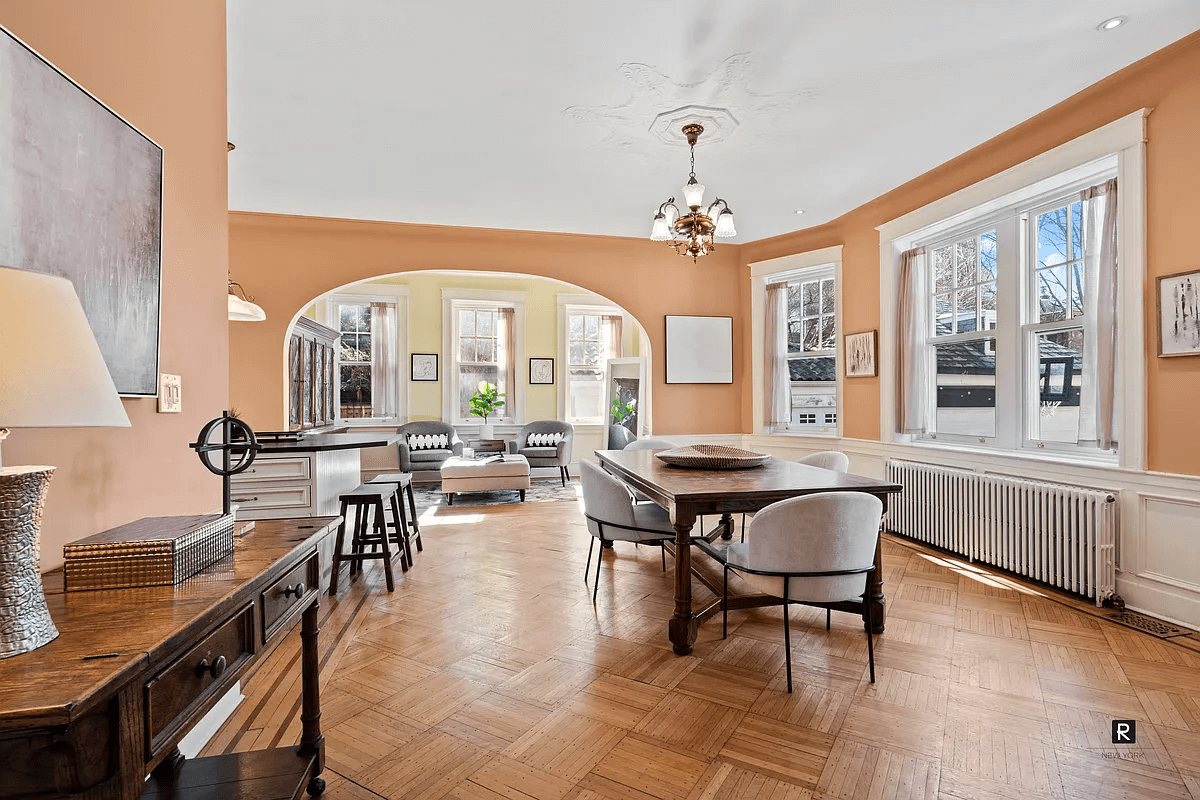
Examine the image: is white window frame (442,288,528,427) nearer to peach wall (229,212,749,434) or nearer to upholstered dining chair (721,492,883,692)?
peach wall (229,212,749,434)

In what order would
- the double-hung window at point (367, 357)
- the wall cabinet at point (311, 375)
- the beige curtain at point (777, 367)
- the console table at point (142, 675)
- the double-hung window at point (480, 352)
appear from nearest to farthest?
the console table at point (142, 675), the wall cabinet at point (311, 375), the beige curtain at point (777, 367), the double-hung window at point (367, 357), the double-hung window at point (480, 352)

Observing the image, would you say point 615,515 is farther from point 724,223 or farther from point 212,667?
point 212,667

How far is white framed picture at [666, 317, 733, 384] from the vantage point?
6555 mm

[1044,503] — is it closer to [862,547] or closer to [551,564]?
[862,547]

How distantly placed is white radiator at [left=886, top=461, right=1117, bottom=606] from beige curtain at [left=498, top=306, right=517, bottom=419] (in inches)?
229

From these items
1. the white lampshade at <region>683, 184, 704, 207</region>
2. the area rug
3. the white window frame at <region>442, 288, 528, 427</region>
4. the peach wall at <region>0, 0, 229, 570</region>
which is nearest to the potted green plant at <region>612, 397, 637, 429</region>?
the area rug

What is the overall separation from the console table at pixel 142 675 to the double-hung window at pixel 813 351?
17.6ft

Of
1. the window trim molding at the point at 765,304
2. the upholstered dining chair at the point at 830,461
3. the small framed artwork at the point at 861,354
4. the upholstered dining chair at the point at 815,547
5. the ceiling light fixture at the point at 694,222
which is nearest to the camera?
the upholstered dining chair at the point at 815,547

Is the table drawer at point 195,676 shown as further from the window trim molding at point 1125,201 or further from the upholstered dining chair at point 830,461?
the window trim molding at point 1125,201

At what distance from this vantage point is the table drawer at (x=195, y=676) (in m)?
0.93

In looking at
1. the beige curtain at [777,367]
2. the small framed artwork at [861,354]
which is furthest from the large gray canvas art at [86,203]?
the beige curtain at [777,367]

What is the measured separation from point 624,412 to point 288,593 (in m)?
7.34

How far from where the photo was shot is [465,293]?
9.02 metres

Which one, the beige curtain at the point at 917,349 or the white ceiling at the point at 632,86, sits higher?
the white ceiling at the point at 632,86
